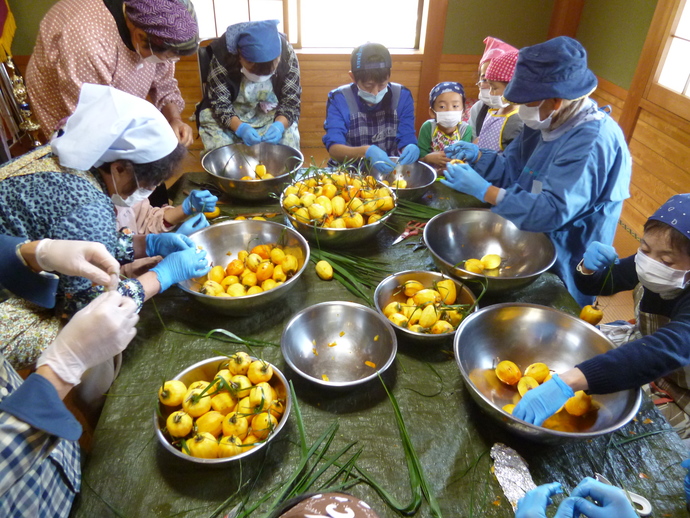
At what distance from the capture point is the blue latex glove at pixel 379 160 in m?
2.65

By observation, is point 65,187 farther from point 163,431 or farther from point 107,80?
point 107,80

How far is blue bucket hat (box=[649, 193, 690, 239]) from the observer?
1383 millimetres

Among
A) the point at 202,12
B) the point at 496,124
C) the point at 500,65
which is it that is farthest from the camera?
the point at 202,12

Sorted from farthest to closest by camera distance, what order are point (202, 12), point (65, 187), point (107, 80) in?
point (202, 12), point (107, 80), point (65, 187)

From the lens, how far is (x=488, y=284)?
1677 millimetres

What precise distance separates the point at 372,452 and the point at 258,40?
2.64 meters

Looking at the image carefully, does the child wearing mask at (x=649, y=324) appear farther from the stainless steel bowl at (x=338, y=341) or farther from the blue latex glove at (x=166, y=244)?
the blue latex glove at (x=166, y=244)

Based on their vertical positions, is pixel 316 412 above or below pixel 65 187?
below

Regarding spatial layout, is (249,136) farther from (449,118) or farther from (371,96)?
(449,118)

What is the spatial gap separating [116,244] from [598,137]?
6.54 ft

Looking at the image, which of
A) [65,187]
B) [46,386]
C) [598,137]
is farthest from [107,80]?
[598,137]

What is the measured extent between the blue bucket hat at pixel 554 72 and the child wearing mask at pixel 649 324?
0.61 m

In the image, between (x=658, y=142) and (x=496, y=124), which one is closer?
(x=496, y=124)

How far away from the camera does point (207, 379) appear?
4.48 ft
